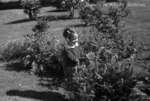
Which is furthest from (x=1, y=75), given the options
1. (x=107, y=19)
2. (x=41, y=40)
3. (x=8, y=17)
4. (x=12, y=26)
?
(x=8, y=17)

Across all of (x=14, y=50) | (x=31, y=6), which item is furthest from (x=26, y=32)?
(x=14, y=50)

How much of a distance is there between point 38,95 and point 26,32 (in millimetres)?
9058

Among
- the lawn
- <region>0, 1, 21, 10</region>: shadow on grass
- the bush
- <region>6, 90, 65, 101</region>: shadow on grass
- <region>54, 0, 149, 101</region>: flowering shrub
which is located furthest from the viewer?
<region>0, 1, 21, 10</region>: shadow on grass

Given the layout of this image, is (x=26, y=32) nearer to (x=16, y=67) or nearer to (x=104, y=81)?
(x=16, y=67)

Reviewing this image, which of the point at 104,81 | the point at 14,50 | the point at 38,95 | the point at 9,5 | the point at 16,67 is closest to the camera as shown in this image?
the point at 104,81

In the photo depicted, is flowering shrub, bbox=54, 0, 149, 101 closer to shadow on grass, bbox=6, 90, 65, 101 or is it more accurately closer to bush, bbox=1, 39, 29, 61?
shadow on grass, bbox=6, 90, 65, 101

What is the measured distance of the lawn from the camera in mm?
7957

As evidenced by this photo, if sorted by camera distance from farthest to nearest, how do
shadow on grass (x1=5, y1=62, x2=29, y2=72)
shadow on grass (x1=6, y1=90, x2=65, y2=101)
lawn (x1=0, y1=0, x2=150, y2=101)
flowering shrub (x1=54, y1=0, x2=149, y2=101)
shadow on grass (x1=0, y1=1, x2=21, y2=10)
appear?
shadow on grass (x1=0, y1=1, x2=21, y2=10)
shadow on grass (x1=5, y1=62, x2=29, y2=72)
lawn (x1=0, y1=0, x2=150, y2=101)
shadow on grass (x1=6, y1=90, x2=65, y2=101)
flowering shrub (x1=54, y1=0, x2=149, y2=101)

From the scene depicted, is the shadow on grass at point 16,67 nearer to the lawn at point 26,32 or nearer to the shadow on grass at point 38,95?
the lawn at point 26,32

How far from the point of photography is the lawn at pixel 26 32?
7957 mm

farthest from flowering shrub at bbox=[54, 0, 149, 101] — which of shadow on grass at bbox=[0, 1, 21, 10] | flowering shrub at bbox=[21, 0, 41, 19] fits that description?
shadow on grass at bbox=[0, 1, 21, 10]

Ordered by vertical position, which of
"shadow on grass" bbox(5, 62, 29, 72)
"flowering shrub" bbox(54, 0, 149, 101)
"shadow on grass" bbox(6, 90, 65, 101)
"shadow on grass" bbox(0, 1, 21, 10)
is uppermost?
"flowering shrub" bbox(54, 0, 149, 101)

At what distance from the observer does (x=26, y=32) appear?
16.5m

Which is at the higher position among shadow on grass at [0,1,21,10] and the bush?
the bush
